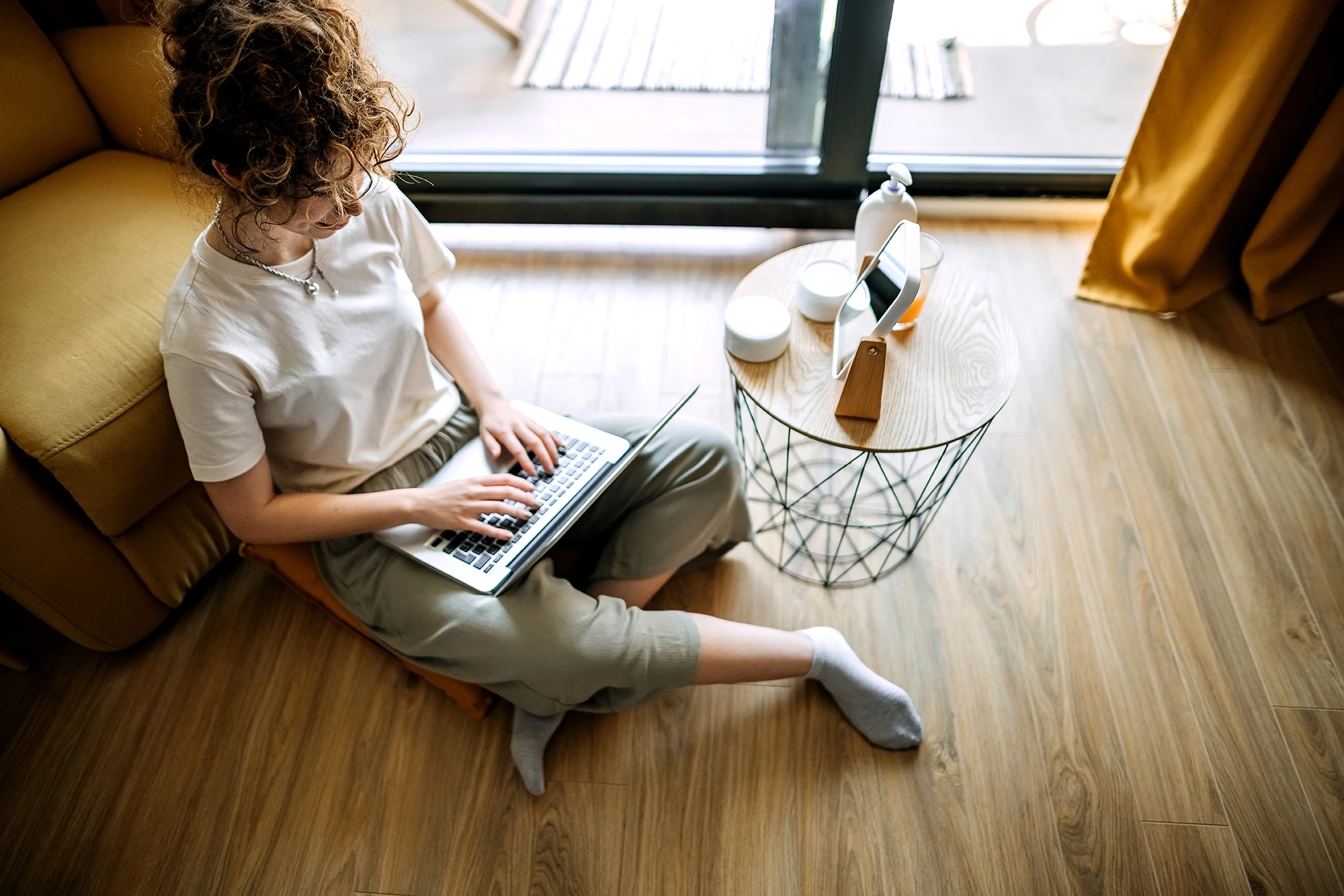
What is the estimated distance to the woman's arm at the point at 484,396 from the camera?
3.81 ft

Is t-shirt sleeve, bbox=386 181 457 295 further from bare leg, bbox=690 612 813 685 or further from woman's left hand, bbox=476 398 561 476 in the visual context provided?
bare leg, bbox=690 612 813 685

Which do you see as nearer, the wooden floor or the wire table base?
the wooden floor

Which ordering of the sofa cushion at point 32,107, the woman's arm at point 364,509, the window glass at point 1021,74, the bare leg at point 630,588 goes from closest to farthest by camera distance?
the woman's arm at point 364,509 < the bare leg at point 630,588 < the sofa cushion at point 32,107 < the window glass at point 1021,74

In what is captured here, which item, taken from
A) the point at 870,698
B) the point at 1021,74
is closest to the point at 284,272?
the point at 870,698

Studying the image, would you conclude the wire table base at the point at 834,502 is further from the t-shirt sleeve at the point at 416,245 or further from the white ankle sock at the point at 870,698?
the t-shirt sleeve at the point at 416,245

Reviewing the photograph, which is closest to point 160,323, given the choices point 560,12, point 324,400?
point 324,400

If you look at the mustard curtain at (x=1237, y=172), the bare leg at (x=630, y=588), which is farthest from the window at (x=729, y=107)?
the bare leg at (x=630, y=588)

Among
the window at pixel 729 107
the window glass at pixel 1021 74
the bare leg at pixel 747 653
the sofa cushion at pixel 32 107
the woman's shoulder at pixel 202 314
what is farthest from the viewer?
the window glass at pixel 1021 74

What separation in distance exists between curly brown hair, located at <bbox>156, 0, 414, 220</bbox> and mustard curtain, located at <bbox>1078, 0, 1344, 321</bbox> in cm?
140

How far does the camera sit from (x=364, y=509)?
41.6 inches

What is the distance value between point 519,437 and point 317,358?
0.98ft

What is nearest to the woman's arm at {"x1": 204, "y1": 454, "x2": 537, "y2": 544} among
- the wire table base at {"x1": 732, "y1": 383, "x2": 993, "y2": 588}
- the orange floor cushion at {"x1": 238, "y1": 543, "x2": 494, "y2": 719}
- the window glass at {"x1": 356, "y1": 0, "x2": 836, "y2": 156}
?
the orange floor cushion at {"x1": 238, "y1": 543, "x2": 494, "y2": 719}

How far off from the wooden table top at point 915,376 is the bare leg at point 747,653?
30 cm

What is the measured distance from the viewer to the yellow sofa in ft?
3.59
